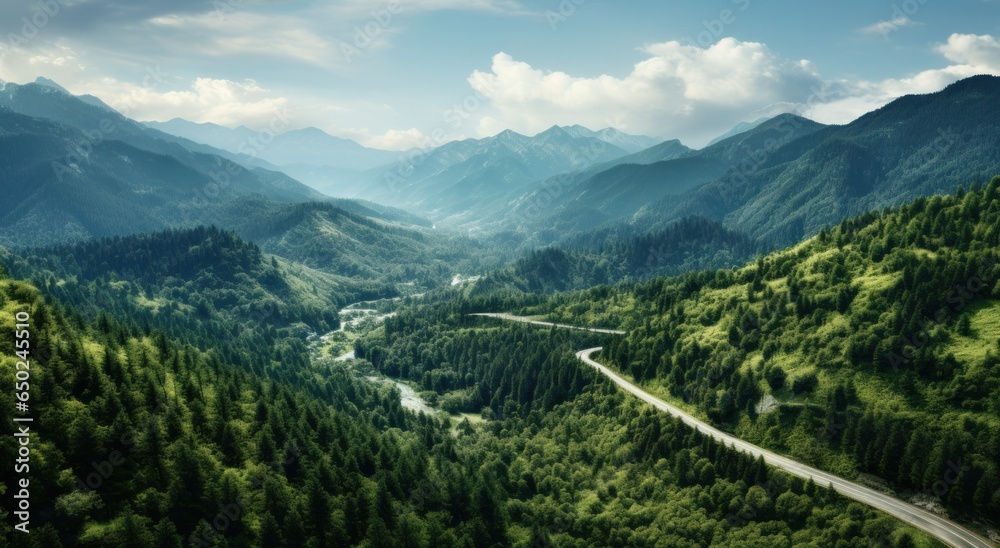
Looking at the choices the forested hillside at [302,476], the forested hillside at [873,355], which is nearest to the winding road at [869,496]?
the forested hillside at [873,355]

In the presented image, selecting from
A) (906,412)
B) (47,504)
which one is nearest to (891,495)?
(906,412)

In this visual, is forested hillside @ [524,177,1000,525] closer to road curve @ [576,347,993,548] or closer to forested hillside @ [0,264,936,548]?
road curve @ [576,347,993,548]

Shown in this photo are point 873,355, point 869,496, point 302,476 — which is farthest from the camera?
point 873,355

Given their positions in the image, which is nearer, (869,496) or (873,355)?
(869,496)

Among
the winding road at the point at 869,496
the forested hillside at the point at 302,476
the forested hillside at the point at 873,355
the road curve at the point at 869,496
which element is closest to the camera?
the winding road at the point at 869,496

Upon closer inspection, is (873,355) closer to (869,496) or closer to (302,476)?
(869,496)

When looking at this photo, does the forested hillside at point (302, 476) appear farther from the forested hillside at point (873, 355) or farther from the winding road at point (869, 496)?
the forested hillside at point (873, 355)

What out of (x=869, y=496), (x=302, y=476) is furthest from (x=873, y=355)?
(x=302, y=476)

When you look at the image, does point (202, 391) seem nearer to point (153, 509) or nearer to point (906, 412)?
point (153, 509)
